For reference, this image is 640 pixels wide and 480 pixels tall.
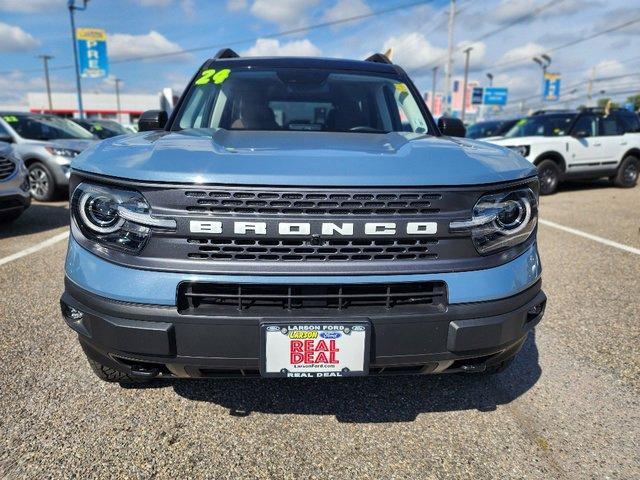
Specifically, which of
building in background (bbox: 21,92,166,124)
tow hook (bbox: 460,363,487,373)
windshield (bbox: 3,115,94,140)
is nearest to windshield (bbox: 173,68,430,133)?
tow hook (bbox: 460,363,487,373)

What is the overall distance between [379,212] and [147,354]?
3.36ft

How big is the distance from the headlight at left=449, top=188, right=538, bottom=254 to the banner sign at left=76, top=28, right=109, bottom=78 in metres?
25.0

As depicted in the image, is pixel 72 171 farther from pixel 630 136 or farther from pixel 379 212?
pixel 630 136

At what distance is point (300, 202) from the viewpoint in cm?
173

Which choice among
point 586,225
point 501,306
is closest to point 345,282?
point 501,306

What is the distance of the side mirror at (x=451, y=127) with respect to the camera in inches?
124

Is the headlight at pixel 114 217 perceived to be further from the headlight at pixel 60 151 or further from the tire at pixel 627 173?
the tire at pixel 627 173

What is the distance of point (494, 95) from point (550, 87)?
7.72 metres

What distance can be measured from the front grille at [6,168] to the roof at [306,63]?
3942 millimetres

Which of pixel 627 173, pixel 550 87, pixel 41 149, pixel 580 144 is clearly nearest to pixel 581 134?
pixel 580 144

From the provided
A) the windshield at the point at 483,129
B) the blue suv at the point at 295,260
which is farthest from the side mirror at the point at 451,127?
the windshield at the point at 483,129

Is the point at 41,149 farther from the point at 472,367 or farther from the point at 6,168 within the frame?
the point at 472,367

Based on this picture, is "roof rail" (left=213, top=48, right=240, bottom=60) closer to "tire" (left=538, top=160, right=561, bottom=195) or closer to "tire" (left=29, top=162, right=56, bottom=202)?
"tire" (left=29, top=162, right=56, bottom=202)

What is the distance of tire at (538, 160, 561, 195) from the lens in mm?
10289
